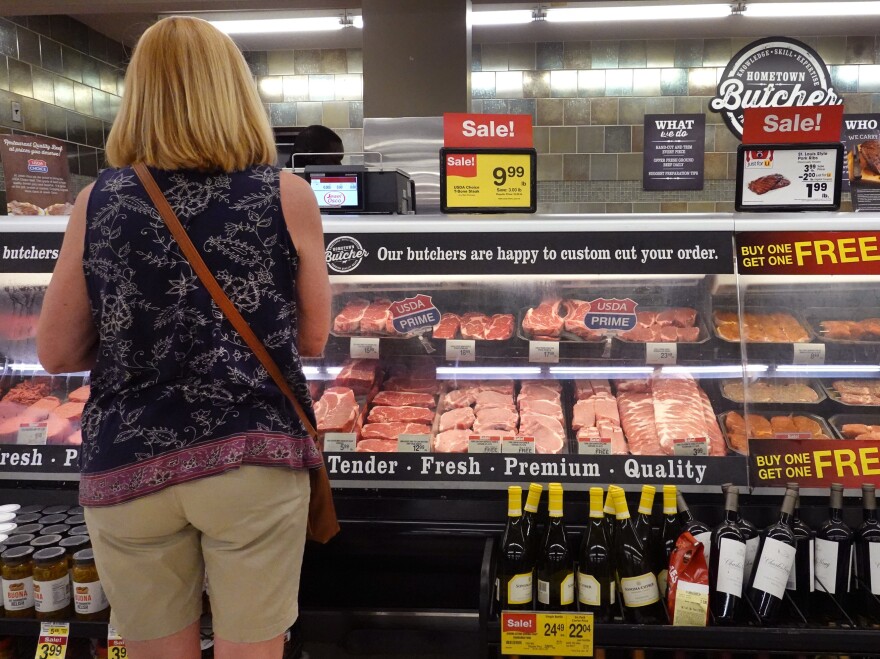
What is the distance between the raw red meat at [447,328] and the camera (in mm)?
2627

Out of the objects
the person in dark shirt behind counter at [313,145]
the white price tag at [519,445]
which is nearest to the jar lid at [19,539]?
the white price tag at [519,445]

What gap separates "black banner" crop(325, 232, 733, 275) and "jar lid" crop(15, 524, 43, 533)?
121 cm

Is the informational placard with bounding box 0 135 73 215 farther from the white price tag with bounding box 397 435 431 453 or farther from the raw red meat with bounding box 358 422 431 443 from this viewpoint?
the white price tag with bounding box 397 435 431 453

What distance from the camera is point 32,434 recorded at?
244 cm

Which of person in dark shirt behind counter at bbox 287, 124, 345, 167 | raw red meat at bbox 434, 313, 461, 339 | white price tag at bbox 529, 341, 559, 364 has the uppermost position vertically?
person in dark shirt behind counter at bbox 287, 124, 345, 167

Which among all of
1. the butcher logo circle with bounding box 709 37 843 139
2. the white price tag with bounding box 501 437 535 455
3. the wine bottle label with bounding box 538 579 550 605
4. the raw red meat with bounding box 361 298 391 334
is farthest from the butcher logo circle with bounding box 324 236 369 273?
the butcher logo circle with bounding box 709 37 843 139

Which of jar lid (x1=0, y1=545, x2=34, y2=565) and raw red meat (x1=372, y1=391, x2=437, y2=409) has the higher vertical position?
raw red meat (x1=372, y1=391, x2=437, y2=409)

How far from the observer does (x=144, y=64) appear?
1.50m

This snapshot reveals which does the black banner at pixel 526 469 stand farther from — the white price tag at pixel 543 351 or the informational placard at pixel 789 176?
the informational placard at pixel 789 176

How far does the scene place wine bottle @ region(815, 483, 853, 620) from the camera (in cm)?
195

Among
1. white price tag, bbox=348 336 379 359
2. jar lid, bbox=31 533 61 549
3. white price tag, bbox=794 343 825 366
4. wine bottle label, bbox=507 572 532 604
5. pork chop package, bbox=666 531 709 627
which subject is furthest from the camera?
white price tag, bbox=348 336 379 359

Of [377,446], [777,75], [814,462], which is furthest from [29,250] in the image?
[777,75]

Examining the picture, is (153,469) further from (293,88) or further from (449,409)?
(293,88)

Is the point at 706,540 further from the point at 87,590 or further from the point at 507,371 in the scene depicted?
the point at 87,590
